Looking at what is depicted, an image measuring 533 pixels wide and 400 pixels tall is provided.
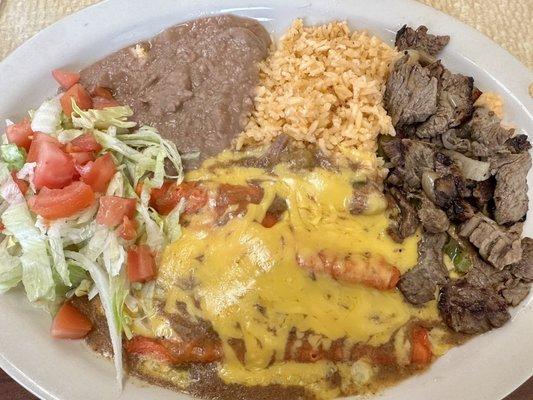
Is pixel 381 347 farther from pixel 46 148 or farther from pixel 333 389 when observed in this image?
pixel 46 148

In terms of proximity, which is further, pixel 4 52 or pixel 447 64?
pixel 4 52

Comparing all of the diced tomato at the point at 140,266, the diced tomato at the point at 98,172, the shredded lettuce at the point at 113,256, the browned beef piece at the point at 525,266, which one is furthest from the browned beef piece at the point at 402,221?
the diced tomato at the point at 98,172

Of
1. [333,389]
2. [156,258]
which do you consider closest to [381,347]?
[333,389]

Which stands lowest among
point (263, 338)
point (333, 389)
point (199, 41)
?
point (333, 389)

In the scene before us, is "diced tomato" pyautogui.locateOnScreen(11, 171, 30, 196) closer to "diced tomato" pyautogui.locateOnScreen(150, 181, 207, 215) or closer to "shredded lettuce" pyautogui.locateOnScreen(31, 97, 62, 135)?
"shredded lettuce" pyautogui.locateOnScreen(31, 97, 62, 135)

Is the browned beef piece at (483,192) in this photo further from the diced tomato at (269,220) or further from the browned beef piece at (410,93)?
the diced tomato at (269,220)

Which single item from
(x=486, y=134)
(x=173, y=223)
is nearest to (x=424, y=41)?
(x=486, y=134)

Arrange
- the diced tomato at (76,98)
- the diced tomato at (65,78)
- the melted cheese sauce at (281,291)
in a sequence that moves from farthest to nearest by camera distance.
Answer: the diced tomato at (65,78)
the diced tomato at (76,98)
the melted cheese sauce at (281,291)
